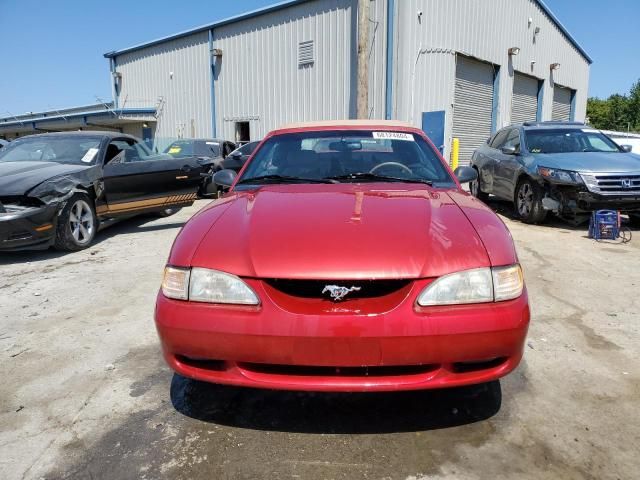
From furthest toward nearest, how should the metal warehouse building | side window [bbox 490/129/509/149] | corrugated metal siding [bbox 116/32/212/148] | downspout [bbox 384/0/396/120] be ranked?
corrugated metal siding [bbox 116/32/212/148] → the metal warehouse building → downspout [bbox 384/0/396/120] → side window [bbox 490/129/509/149]

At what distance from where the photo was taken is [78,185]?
5863mm

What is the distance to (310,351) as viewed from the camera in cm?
187

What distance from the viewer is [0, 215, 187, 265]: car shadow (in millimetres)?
5641

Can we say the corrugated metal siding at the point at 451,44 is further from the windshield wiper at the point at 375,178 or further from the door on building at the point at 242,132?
the windshield wiper at the point at 375,178

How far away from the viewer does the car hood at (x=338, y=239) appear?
1939mm

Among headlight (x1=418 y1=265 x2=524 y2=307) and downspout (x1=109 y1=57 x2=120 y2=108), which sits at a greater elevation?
downspout (x1=109 y1=57 x2=120 y2=108)

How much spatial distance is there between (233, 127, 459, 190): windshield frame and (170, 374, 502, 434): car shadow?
127 cm

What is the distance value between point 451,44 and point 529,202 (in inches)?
328

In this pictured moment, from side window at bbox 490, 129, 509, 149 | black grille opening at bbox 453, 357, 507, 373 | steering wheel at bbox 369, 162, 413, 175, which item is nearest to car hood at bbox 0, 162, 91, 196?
steering wheel at bbox 369, 162, 413, 175

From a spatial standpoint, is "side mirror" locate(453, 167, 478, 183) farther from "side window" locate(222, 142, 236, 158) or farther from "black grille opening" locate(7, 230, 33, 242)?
"side window" locate(222, 142, 236, 158)

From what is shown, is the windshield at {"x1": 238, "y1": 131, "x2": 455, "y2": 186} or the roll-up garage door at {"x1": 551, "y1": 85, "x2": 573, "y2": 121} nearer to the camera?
the windshield at {"x1": 238, "y1": 131, "x2": 455, "y2": 186}

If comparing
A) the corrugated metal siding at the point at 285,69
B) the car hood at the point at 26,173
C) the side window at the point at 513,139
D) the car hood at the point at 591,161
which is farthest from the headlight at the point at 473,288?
the corrugated metal siding at the point at 285,69

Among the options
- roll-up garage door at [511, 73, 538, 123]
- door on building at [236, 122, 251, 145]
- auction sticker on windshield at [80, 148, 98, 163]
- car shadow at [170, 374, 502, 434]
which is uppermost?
roll-up garage door at [511, 73, 538, 123]

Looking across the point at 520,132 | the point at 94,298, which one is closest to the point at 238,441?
the point at 94,298
